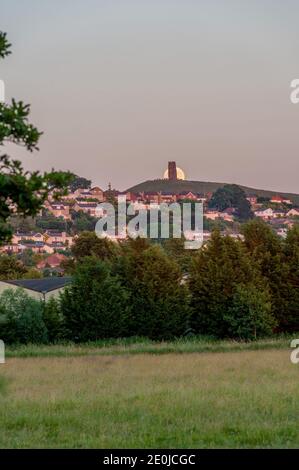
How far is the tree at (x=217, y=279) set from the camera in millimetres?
41625

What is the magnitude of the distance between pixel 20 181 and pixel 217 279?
36.8 meters

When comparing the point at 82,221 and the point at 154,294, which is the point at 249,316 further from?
the point at 82,221

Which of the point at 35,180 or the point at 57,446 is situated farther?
the point at 57,446

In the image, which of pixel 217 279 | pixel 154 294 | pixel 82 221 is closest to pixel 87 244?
pixel 154 294

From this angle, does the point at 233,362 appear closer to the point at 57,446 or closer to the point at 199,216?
the point at 57,446

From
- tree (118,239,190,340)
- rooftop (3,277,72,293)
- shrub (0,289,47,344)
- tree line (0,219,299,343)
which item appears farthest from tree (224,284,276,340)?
rooftop (3,277,72,293)

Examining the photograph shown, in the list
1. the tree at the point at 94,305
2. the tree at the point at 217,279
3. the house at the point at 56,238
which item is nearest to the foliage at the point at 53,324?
the tree at the point at 94,305

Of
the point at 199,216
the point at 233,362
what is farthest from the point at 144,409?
the point at 199,216

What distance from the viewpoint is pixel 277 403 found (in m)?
14.4

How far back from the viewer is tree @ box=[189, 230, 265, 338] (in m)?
41.6

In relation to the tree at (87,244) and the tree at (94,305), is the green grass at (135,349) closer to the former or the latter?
the tree at (94,305)

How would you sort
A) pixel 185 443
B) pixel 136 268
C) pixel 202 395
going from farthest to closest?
pixel 136 268 → pixel 202 395 → pixel 185 443

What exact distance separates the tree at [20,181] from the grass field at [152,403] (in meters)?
2.68

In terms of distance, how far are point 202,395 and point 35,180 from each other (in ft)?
33.6
